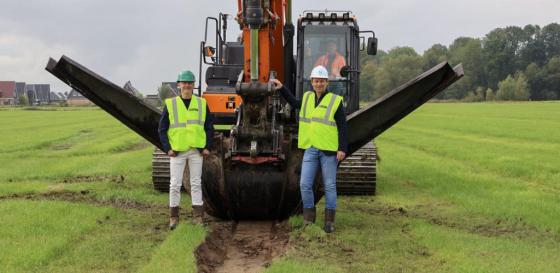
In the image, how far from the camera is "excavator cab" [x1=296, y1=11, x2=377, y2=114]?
36.1 feet

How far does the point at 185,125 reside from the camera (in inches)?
312

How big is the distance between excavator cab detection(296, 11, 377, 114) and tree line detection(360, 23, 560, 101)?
247 ft

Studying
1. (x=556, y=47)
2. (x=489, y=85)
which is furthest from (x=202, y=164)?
(x=556, y=47)

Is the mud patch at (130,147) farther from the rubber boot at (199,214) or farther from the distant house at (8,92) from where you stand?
the distant house at (8,92)

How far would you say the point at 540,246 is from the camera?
7418mm

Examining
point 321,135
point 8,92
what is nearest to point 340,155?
point 321,135

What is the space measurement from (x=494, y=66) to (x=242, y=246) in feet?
372

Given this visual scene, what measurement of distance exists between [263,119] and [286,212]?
139 centimetres

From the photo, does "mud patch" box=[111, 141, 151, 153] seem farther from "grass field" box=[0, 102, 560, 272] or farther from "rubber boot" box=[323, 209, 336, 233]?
"rubber boot" box=[323, 209, 336, 233]

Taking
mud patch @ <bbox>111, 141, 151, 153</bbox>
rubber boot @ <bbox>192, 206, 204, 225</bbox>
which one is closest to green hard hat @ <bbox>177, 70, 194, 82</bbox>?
rubber boot @ <bbox>192, 206, 204, 225</bbox>

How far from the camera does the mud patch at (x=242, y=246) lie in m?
6.56

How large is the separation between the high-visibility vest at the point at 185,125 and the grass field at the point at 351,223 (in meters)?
0.99

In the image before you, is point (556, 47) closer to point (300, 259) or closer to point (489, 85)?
point (489, 85)

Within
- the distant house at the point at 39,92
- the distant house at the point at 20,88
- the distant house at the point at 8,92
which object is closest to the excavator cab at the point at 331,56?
the distant house at the point at 8,92
